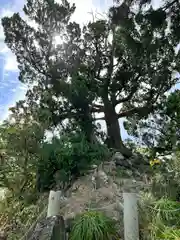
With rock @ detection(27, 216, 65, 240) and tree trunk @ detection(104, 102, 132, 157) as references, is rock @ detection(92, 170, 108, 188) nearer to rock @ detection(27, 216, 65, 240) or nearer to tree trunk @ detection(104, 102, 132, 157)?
rock @ detection(27, 216, 65, 240)

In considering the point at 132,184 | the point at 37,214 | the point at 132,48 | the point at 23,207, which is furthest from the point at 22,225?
the point at 132,48

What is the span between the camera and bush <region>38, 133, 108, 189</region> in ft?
14.6

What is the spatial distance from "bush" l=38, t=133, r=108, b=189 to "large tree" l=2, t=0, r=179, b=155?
2.21 meters

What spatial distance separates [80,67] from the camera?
24.3 feet

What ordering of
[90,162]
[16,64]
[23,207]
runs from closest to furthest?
[23,207] < [90,162] < [16,64]

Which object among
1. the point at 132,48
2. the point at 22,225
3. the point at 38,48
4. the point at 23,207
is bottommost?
the point at 22,225

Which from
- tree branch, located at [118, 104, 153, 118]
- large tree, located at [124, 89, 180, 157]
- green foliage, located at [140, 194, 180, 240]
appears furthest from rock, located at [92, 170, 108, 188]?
tree branch, located at [118, 104, 153, 118]

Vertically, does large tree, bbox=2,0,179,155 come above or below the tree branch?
above

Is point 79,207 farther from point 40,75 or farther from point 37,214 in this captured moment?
point 40,75

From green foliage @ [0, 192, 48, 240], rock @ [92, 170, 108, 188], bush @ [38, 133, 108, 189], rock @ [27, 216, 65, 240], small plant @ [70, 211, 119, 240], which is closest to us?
rock @ [27, 216, 65, 240]

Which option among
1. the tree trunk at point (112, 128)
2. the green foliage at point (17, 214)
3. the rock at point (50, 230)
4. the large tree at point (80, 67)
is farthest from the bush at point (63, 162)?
the tree trunk at point (112, 128)

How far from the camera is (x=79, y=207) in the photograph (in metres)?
3.45

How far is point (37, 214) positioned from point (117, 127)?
4360 mm

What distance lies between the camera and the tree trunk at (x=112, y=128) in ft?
24.2
